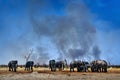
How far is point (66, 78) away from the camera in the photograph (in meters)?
43.2

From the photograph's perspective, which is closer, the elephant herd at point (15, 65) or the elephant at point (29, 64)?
the elephant herd at point (15, 65)

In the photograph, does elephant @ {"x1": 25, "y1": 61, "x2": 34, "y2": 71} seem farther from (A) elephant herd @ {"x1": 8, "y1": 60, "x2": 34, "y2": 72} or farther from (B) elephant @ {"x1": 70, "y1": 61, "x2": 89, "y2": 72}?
(B) elephant @ {"x1": 70, "y1": 61, "x2": 89, "y2": 72}

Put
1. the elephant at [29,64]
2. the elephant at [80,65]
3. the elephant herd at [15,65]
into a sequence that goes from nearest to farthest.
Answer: the elephant at [80,65] → the elephant herd at [15,65] → the elephant at [29,64]

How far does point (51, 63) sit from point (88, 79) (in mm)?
31090

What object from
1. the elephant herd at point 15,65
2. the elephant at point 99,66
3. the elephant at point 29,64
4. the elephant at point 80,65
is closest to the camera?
the elephant at point 99,66

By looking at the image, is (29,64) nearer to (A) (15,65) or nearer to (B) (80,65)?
(A) (15,65)

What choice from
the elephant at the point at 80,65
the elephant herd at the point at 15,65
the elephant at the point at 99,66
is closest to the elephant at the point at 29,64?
the elephant herd at the point at 15,65

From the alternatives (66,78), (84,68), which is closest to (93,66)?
(84,68)

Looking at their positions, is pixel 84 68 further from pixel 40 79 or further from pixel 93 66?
pixel 40 79

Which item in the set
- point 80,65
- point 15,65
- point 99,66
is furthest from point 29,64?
point 99,66

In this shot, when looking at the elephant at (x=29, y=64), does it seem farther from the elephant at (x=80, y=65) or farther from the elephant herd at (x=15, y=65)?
the elephant at (x=80, y=65)

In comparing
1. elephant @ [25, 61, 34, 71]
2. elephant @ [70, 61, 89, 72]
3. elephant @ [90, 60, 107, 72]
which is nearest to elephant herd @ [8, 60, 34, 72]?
elephant @ [25, 61, 34, 71]

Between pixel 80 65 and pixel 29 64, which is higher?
pixel 29 64

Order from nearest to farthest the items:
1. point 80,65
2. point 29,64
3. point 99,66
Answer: point 99,66
point 80,65
point 29,64
